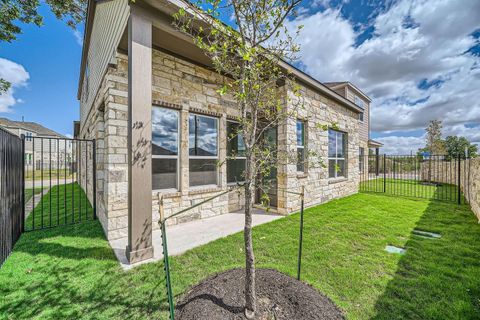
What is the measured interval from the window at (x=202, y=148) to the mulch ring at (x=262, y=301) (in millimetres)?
2978

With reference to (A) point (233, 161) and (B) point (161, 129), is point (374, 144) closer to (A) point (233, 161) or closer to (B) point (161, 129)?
(A) point (233, 161)

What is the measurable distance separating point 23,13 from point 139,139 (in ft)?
35.5

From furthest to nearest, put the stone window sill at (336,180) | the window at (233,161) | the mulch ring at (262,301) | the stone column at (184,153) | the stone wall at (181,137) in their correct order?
the stone window sill at (336,180)
the window at (233,161)
the stone column at (184,153)
the stone wall at (181,137)
the mulch ring at (262,301)

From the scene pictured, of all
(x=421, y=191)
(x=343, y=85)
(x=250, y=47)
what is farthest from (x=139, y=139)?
(x=343, y=85)

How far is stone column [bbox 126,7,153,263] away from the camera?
294cm

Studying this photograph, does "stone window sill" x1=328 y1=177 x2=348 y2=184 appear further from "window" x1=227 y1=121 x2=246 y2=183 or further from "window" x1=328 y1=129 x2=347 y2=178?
"window" x1=227 y1=121 x2=246 y2=183

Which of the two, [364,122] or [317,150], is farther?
[364,122]

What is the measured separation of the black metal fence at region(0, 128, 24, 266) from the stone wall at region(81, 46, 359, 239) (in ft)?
4.32

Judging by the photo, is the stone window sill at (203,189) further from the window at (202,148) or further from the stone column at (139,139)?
the stone column at (139,139)

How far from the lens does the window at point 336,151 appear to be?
300 inches

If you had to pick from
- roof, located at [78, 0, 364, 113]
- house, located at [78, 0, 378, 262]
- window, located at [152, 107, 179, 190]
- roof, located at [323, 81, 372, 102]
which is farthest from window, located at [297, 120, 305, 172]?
roof, located at [323, 81, 372, 102]

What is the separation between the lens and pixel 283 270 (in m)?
2.64

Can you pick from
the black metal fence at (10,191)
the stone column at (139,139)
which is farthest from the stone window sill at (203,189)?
the black metal fence at (10,191)

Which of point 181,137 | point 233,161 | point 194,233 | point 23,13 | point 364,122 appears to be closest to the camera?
point 194,233
